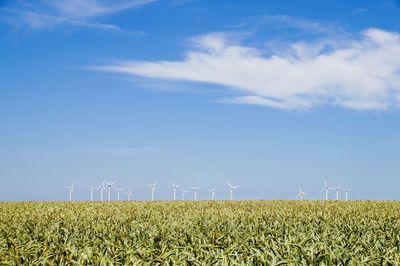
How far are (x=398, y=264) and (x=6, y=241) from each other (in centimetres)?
583

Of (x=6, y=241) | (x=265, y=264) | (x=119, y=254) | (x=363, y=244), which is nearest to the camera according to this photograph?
(x=265, y=264)

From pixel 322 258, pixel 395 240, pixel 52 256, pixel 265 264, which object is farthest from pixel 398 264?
pixel 52 256

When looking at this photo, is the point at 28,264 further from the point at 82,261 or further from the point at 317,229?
the point at 317,229

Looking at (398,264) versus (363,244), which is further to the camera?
(363,244)

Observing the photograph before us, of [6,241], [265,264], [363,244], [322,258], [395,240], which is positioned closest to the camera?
[265,264]

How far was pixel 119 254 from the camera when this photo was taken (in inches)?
201

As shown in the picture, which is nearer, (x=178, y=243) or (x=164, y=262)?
(x=164, y=262)

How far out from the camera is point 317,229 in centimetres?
930

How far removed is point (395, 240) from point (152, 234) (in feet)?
14.4

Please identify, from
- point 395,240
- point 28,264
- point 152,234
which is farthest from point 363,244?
point 28,264

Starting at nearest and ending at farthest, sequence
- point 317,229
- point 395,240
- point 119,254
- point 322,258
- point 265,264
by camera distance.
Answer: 1. point 265,264
2. point 322,258
3. point 119,254
4. point 395,240
5. point 317,229

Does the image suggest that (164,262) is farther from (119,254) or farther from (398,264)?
(398,264)

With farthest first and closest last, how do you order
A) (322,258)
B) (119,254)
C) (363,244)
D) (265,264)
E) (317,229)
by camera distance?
1. (317,229)
2. (363,244)
3. (119,254)
4. (322,258)
5. (265,264)

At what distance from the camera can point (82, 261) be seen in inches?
184
